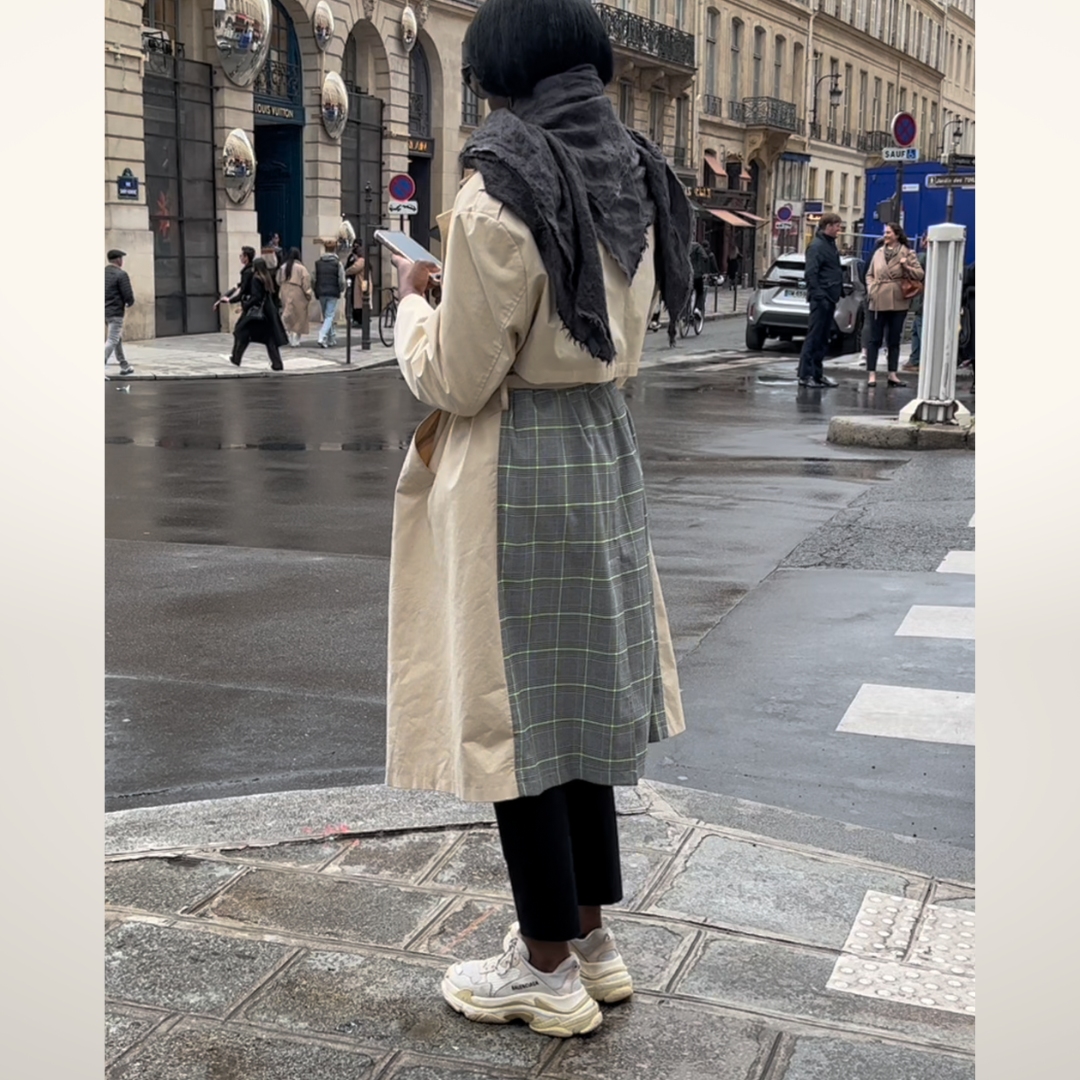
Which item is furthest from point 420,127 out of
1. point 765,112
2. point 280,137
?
point 765,112

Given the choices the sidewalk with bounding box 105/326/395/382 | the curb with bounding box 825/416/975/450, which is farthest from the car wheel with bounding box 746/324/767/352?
the curb with bounding box 825/416/975/450

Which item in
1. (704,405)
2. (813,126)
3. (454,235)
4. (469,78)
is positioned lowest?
(704,405)

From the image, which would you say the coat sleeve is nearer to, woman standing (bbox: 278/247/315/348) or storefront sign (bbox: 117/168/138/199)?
woman standing (bbox: 278/247/315/348)

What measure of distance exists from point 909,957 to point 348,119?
103 ft

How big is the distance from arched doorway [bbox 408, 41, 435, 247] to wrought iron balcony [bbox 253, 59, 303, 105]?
4769 mm

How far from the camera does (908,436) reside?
13.2 m

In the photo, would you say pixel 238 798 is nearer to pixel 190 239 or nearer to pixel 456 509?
pixel 456 509

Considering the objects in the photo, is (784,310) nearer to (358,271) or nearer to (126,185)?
(358,271)

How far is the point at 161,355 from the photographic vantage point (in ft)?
77.1

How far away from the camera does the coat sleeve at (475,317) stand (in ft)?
8.66

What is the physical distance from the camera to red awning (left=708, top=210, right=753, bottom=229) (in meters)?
53.0
